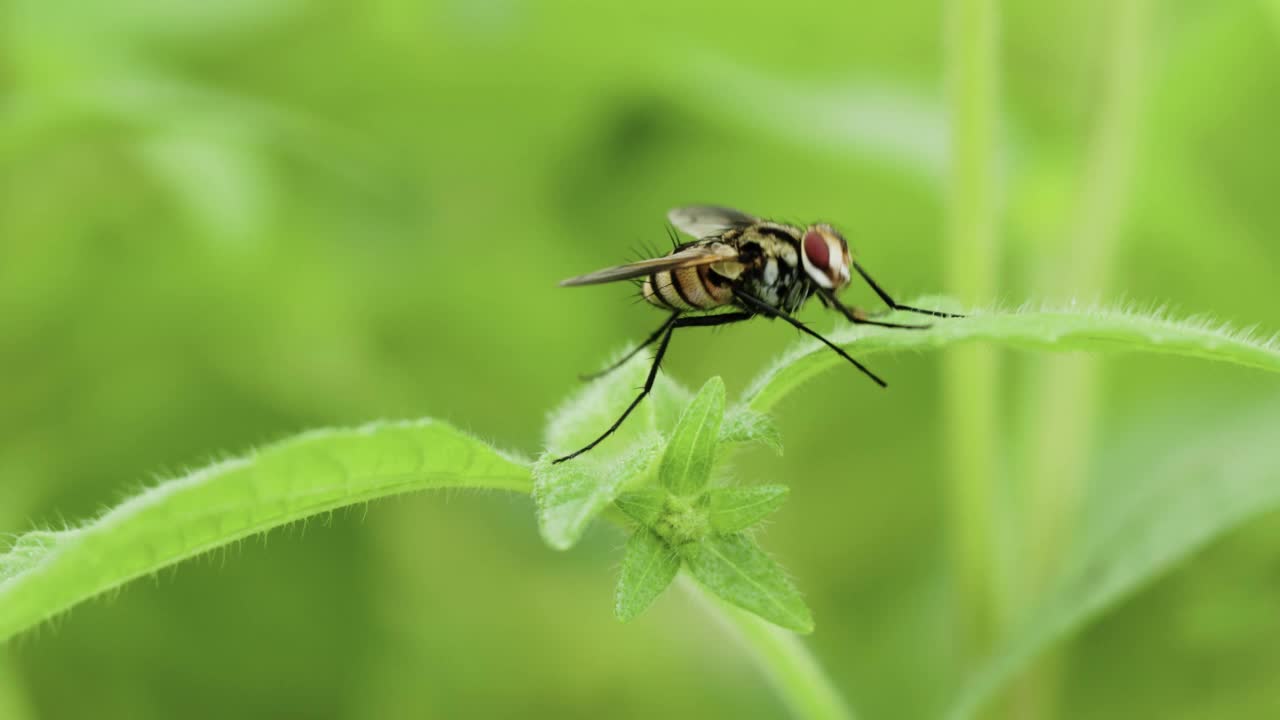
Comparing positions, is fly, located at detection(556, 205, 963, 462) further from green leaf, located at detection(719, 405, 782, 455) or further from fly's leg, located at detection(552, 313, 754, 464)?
green leaf, located at detection(719, 405, 782, 455)

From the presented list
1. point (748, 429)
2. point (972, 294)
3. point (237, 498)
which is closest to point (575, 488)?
point (748, 429)

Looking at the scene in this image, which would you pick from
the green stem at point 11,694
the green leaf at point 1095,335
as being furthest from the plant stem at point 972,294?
the green stem at point 11,694

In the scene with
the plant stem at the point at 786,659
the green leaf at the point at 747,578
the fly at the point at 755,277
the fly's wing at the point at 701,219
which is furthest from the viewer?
the fly's wing at the point at 701,219

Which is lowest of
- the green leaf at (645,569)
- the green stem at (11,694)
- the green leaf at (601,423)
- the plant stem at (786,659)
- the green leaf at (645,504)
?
the green stem at (11,694)

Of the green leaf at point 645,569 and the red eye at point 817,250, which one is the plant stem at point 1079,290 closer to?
the red eye at point 817,250

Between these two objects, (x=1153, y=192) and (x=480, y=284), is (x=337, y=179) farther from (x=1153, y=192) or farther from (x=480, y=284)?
(x=1153, y=192)

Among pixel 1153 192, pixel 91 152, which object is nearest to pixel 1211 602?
pixel 1153 192

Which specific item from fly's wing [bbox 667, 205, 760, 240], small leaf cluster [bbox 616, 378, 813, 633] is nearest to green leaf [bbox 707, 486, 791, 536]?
small leaf cluster [bbox 616, 378, 813, 633]
